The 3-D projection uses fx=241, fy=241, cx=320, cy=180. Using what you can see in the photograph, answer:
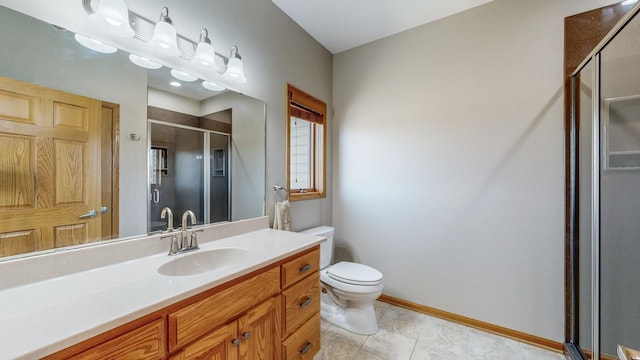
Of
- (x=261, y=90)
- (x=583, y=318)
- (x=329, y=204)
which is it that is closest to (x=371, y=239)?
(x=329, y=204)

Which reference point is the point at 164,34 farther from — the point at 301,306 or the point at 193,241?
the point at 301,306

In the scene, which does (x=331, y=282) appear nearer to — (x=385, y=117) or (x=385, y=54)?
(x=385, y=117)

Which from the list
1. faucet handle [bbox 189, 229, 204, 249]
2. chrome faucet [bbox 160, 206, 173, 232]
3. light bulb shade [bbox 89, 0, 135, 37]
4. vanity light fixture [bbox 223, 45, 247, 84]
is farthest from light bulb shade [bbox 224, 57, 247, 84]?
faucet handle [bbox 189, 229, 204, 249]

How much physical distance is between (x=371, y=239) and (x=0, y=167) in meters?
2.31

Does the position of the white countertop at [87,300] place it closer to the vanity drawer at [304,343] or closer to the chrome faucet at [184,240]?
the chrome faucet at [184,240]

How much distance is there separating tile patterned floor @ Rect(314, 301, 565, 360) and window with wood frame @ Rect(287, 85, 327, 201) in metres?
1.14

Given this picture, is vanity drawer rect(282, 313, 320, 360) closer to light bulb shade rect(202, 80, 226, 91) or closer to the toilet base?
the toilet base

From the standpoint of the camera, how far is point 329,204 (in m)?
2.58

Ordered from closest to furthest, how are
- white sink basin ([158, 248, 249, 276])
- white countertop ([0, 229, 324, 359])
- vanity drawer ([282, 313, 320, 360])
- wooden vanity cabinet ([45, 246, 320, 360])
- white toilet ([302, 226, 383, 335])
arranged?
1. white countertop ([0, 229, 324, 359])
2. wooden vanity cabinet ([45, 246, 320, 360])
3. white sink basin ([158, 248, 249, 276])
4. vanity drawer ([282, 313, 320, 360])
5. white toilet ([302, 226, 383, 335])

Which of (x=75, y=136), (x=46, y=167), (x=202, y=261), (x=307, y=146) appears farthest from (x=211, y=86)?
(x=307, y=146)

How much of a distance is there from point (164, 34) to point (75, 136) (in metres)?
0.61

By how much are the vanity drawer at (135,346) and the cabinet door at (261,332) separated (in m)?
0.30

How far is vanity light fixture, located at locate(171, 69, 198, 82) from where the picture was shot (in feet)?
4.23

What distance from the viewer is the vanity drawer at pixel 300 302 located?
1.20 meters
